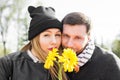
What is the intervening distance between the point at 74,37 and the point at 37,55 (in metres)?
0.42

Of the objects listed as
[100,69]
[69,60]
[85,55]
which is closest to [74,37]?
[85,55]

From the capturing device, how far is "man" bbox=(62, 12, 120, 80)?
13.4ft

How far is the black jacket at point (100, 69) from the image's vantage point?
14.3 ft

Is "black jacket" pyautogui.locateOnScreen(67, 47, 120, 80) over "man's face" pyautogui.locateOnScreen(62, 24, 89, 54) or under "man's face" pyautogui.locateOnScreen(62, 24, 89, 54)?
under

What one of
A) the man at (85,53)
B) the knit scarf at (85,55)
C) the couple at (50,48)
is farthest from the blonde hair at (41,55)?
the knit scarf at (85,55)

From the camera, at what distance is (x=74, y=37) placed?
13.4 feet

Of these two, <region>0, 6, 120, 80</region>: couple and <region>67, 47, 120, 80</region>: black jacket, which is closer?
<region>0, 6, 120, 80</region>: couple

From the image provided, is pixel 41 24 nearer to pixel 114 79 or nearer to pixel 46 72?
pixel 46 72

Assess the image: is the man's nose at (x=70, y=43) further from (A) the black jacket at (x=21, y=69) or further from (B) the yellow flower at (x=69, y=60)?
(B) the yellow flower at (x=69, y=60)

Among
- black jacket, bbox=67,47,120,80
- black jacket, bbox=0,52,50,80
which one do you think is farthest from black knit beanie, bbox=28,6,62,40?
black jacket, bbox=67,47,120,80

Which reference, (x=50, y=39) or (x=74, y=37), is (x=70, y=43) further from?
(x=50, y=39)

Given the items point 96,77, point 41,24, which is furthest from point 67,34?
point 96,77

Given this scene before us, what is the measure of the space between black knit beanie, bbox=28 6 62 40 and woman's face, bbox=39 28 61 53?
7 cm

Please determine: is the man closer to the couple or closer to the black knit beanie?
the couple
